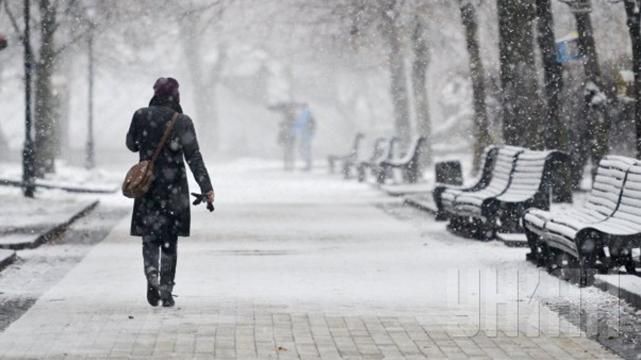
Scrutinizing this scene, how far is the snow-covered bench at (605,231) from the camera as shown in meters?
12.4

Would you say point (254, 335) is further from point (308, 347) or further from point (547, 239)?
point (547, 239)

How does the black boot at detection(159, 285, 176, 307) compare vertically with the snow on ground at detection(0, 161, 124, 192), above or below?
below

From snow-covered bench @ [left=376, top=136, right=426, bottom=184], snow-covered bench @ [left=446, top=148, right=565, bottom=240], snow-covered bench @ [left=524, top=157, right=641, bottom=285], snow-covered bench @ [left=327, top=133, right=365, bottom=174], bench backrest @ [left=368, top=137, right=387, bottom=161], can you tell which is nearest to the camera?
snow-covered bench @ [left=524, top=157, right=641, bottom=285]

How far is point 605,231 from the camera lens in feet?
40.4

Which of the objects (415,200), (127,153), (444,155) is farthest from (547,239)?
(127,153)

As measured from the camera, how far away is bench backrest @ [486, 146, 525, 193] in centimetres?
1850

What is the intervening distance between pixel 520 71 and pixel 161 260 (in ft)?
42.5

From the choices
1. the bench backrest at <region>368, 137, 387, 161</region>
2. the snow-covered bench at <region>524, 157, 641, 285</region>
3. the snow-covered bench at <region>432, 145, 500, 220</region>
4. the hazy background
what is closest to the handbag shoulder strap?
the snow-covered bench at <region>524, 157, 641, 285</region>

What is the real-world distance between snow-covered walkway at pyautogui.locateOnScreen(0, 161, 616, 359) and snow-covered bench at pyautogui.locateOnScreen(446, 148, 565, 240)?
37 centimetres

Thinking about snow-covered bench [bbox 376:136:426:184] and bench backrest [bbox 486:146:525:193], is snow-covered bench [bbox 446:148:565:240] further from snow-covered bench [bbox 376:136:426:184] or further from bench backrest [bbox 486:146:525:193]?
snow-covered bench [bbox 376:136:426:184]

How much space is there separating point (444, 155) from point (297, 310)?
A: 45667 mm

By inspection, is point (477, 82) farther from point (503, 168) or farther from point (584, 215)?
point (584, 215)

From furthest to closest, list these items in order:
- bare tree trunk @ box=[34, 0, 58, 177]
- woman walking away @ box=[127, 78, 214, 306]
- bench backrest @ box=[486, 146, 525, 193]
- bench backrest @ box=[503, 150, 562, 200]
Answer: bare tree trunk @ box=[34, 0, 58, 177] → bench backrest @ box=[486, 146, 525, 193] → bench backrest @ box=[503, 150, 562, 200] → woman walking away @ box=[127, 78, 214, 306]

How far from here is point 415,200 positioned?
26.2 metres
